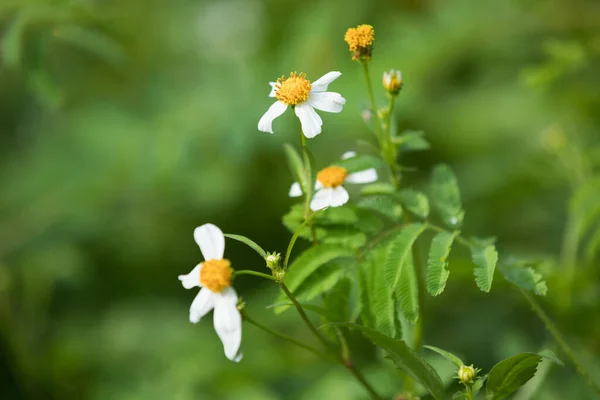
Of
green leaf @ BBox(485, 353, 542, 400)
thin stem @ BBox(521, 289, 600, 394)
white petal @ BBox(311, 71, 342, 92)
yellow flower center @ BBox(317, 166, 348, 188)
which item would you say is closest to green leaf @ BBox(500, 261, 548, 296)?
thin stem @ BBox(521, 289, 600, 394)

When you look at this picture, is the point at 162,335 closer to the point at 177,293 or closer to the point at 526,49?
the point at 177,293

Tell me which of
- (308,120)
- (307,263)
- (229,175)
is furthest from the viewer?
(229,175)

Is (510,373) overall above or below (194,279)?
below

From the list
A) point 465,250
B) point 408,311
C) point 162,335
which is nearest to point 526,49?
point 465,250

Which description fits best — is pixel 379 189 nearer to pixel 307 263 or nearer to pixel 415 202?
pixel 415 202

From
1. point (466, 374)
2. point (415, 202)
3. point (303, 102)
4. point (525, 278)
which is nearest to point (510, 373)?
point (466, 374)

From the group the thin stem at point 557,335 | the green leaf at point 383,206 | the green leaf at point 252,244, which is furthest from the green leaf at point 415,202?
the green leaf at point 252,244

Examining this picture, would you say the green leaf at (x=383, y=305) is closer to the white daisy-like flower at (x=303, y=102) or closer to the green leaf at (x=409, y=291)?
the green leaf at (x=409, y=291)
